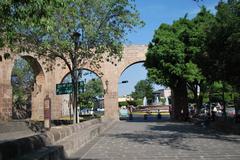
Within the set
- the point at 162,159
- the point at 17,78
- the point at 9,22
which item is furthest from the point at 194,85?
the point at 9,22

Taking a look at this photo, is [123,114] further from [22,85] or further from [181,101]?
[22,85]

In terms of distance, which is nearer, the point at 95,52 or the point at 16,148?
the point at 16,148

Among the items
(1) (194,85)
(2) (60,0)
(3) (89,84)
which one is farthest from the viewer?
(3) (89,84)

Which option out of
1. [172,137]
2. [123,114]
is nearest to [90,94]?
→ [123,114]

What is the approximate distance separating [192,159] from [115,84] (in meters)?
41.2

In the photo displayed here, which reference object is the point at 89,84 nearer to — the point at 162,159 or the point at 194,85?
the point at 194,85

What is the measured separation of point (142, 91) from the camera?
14838 centimetres

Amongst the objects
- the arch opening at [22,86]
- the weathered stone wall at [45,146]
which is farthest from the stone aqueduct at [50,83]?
the weathered stone wall at [45,146]

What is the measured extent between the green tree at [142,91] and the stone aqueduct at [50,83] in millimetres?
85640


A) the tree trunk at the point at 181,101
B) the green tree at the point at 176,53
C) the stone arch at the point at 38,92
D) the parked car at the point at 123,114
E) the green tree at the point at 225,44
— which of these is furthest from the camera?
the parked car at the point at 123,114

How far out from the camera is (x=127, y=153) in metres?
15.8

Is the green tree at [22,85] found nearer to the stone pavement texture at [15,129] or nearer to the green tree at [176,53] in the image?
the green tree at [176,53]

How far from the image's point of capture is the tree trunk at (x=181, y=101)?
45.4 metres

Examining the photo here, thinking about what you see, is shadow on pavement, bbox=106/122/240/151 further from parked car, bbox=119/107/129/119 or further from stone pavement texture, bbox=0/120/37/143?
parked car, bbox=119/107/129/119
